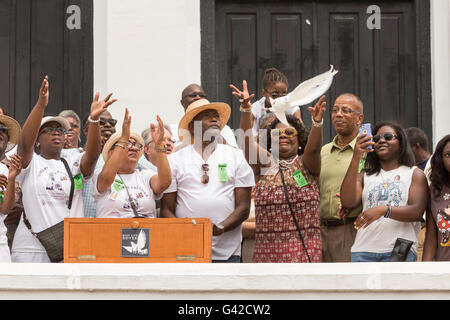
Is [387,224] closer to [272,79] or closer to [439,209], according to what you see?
[439,209]

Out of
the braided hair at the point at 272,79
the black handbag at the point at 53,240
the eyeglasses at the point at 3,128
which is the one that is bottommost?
the black handbag at the point at 53,240

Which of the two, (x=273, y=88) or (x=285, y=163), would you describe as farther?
(x=273, y=88)

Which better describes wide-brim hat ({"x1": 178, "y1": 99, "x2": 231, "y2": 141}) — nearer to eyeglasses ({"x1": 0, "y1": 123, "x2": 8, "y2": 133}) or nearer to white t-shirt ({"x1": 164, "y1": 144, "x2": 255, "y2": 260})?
white t-shirt ({"x1": 164, "y1": 144, "x2": 255, "y2": 260})

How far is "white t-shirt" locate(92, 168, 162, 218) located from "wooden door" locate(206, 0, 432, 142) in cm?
308

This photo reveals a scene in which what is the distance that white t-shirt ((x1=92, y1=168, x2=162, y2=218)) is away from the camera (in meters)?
6.64

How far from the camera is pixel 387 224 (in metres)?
6.45

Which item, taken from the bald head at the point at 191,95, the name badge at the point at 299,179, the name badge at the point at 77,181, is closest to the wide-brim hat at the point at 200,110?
the bald head at the point at 191,95

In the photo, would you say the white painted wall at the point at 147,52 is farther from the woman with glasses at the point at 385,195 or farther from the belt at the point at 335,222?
the woman with glasses at the point at 385,195

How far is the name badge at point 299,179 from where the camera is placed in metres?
6.68

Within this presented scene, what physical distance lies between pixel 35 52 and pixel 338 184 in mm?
4407

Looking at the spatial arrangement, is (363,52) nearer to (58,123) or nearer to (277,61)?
(277,61)

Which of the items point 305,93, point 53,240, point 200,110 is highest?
point 305,93

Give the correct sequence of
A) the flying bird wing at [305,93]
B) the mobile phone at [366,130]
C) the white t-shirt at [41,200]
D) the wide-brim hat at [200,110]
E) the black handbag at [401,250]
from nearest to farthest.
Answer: the black handbag at [401,250] < the mobile phone at [366,130] < the white t-shirt at [41,200] < the wide-brim hat at [200,110] < the flying bird wing at [305,93]

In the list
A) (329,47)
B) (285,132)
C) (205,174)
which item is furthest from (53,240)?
(329,47)
